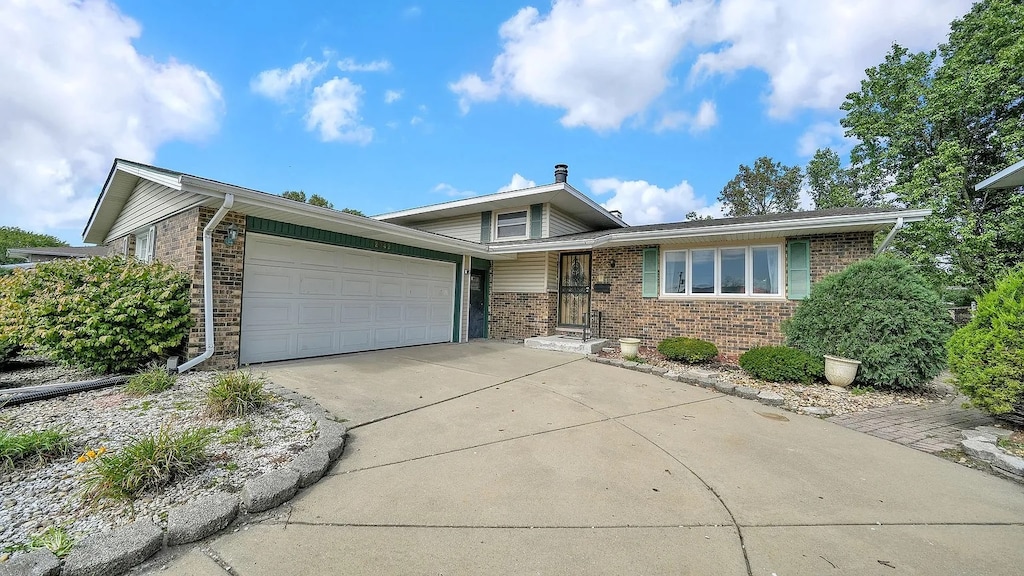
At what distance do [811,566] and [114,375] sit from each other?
7.39 meters

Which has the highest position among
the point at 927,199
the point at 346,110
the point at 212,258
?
the point at 346,110

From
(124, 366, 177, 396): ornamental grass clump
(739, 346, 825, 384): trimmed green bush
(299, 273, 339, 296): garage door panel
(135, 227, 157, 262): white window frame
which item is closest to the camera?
(124, 366, 177, 396): ornamental grass clump

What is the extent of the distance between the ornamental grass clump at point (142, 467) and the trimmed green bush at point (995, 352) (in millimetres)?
6974

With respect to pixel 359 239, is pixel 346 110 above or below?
above

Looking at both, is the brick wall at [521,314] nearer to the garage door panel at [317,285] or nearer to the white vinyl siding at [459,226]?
the white vinyl siding at [459,226]

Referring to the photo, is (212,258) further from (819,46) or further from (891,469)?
(819,46)

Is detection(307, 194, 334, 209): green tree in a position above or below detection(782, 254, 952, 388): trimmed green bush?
above

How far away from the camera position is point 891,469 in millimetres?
3273

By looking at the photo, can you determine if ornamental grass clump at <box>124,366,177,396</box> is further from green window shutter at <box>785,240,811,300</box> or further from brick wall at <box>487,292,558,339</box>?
green window shutter at <box>785,240,811,300</box>

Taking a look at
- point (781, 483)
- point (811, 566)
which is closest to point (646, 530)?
point (811, 566)

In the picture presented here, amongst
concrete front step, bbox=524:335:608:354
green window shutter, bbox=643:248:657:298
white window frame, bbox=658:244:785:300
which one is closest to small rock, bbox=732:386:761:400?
white window frame, bbox=658:244:785:300

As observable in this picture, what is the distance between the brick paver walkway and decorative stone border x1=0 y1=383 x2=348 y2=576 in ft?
18.2

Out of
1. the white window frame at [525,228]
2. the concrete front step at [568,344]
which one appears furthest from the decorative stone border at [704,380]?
the white window frame at [525,228]

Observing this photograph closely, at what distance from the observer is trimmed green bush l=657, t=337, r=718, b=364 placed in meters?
7.34
